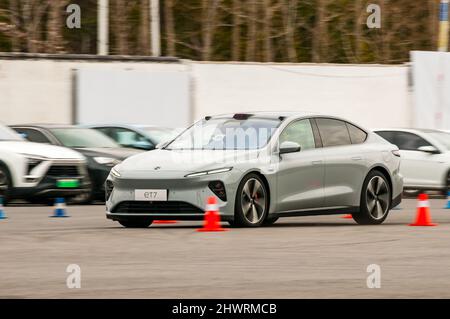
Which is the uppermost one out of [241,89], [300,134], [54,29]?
[54,29]

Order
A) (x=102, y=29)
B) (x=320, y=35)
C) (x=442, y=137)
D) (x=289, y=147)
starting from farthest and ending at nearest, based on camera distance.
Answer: (x=320, y=35) → (x=102, y=29) → (x=442, y=137) → (x=289, y=147)

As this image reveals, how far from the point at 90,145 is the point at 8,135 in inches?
78.5

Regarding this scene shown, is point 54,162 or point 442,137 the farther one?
point 442,137

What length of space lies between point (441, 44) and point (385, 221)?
19.3 m

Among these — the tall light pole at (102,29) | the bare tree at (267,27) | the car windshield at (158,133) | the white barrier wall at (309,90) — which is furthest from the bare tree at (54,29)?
the car windshield at (158,133)

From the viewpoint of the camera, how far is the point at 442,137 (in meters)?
26.4

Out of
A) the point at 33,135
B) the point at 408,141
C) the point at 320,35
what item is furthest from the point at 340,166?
the point at 320,35

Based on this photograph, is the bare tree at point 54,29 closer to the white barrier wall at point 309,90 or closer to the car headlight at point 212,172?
the white barrier wall at point 309,90

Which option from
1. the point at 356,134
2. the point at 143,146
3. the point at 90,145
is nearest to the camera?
the point at 356,134

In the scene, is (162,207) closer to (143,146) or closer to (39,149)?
(39,149)

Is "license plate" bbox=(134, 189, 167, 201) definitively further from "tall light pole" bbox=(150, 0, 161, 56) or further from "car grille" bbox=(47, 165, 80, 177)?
"tall light pole" bbox=(150, 0, 161, 56)

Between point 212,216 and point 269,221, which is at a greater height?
point 212,216

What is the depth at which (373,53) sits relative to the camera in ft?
145

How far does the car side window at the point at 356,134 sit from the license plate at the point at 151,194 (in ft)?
10.1
